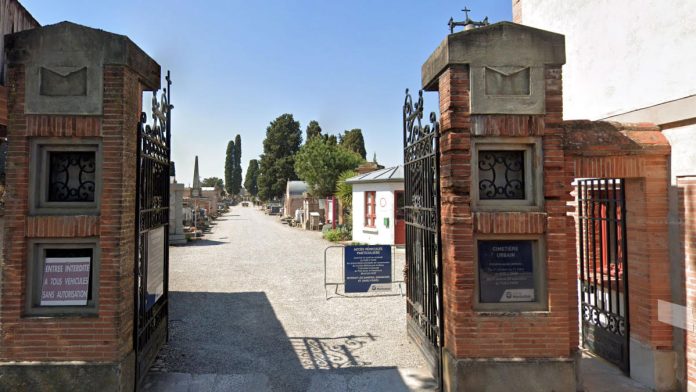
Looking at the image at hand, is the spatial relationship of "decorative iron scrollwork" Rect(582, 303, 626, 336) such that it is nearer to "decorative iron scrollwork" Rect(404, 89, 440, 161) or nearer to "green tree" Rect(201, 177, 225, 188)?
"decorative iron scrollwork" Rect(404, 89, 440, 161)

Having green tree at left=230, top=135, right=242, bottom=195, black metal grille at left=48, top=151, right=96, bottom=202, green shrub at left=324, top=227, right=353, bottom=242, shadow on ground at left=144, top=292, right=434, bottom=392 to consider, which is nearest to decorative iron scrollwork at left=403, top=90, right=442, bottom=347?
shadow on ground at left=144, top=292, right=434, bottom=392

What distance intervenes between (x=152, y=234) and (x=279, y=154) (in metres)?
53.2

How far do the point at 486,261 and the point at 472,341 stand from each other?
35.5 inches

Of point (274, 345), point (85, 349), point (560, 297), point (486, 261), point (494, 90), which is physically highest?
point (494, 90)

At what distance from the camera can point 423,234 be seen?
218 inches

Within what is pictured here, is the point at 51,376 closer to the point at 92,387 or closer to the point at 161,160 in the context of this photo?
the point at 92,387

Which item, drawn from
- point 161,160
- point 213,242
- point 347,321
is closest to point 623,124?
point 347,321

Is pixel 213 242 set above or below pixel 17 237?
below

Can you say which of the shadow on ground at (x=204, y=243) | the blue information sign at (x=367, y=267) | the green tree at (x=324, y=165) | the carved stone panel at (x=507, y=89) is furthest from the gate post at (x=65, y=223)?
the green tree at (x=324, y=165)

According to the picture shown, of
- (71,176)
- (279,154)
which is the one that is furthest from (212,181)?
(71,176)

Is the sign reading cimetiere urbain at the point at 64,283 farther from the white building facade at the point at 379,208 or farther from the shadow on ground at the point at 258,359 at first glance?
the white building facade at the point at 379,208

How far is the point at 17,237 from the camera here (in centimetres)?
429

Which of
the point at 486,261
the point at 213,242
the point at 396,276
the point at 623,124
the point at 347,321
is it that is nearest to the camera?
the point at 486,261

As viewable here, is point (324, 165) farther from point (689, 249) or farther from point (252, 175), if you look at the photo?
point (252, 175)
